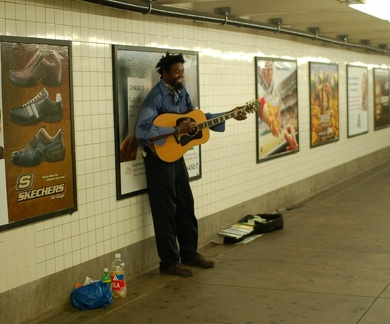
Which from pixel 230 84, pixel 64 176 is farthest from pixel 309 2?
pixel 64 176

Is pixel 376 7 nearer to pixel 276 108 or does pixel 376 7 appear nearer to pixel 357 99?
pixel 276 108

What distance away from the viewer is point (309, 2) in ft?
26.7

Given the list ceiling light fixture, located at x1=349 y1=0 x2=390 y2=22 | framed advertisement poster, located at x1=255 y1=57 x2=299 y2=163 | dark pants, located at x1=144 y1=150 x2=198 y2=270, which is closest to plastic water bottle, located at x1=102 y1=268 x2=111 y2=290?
dark pants, located at x1=144 y1=150 x2=198 y2=270

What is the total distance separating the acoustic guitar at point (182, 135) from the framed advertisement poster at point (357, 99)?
7.62 meters

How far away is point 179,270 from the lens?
7.07 metres

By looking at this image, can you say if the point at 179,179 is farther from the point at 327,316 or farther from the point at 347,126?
the point at 347,126

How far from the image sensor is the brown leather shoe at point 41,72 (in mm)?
5508

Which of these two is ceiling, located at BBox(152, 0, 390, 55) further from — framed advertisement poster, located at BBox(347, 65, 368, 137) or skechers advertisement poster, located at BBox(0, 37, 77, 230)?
skechers advertisement poster, located at BBox(0, 37, 77, 230)

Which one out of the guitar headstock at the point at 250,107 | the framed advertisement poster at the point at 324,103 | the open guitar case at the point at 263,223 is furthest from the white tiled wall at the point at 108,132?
the framed advertisement poster at the point at 324,103

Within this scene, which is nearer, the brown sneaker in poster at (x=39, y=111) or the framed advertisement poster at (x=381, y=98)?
the brown sneaker in poster at (x=39, y=111)

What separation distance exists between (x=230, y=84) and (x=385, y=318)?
4307 millimetres

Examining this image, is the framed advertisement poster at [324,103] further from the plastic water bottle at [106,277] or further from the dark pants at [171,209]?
the plastic water bottle at [106,277]

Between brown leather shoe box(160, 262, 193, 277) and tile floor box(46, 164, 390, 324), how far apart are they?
7 cm

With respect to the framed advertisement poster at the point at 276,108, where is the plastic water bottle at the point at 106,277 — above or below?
below
